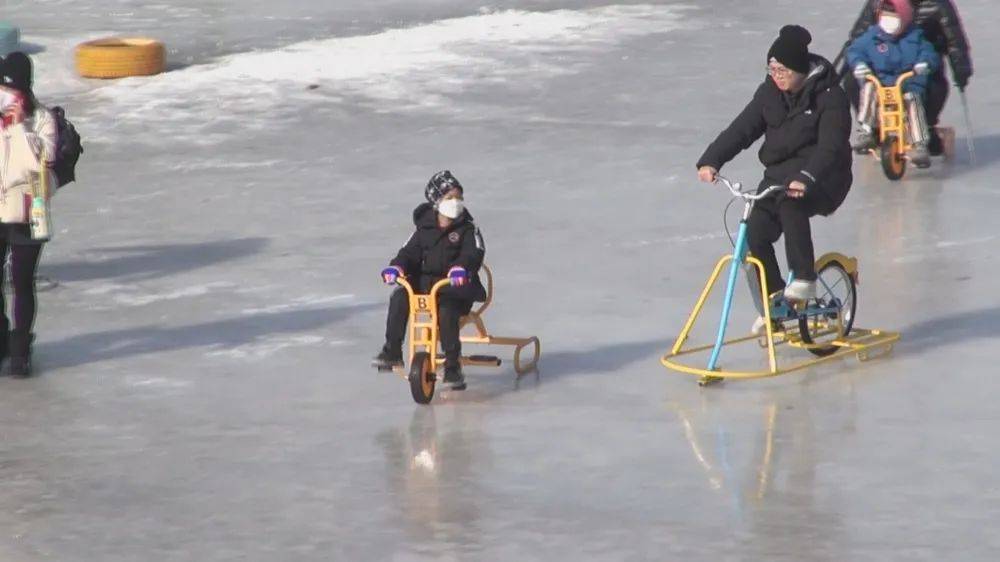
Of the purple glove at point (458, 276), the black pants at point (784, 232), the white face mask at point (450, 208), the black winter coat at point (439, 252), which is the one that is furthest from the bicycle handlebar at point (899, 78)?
the purple glove at point (458, 276)

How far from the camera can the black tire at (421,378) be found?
10.4 metres

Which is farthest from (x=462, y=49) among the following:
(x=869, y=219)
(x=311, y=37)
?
(x=869, y=219)

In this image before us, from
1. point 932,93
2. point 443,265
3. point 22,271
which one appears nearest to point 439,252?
point 443,265

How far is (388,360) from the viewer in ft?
35.0

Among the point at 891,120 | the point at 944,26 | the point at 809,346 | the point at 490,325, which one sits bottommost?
the point at 490,325

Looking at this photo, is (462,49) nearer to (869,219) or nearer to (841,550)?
(869,219)

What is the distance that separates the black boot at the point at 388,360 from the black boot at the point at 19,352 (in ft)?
6.90

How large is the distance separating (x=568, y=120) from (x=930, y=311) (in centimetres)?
687

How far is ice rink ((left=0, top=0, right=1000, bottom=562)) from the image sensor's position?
28.5ft

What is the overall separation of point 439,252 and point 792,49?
2.13 meters

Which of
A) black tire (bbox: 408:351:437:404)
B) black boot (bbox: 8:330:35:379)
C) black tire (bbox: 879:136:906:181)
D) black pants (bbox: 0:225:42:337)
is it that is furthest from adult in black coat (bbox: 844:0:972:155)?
black boot (bbox: 8:330:35:379)

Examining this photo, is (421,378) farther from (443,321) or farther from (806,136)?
(806,136)

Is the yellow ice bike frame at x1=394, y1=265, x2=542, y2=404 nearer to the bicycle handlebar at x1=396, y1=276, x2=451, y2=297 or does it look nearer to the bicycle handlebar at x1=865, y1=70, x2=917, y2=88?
the bicycle handlebar at x1=396, y1=276, x2=451, y2=297

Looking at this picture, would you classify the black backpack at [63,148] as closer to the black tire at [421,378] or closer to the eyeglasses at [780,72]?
the black tire at [421,378]
